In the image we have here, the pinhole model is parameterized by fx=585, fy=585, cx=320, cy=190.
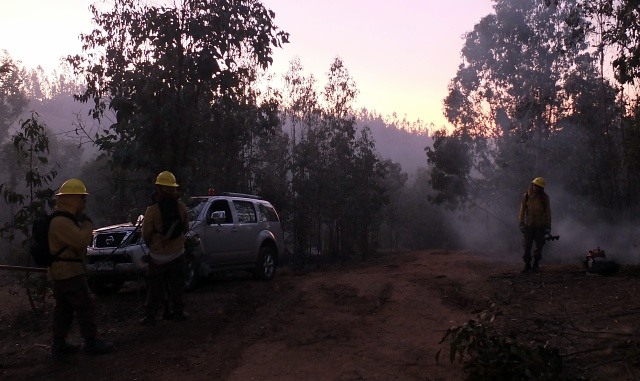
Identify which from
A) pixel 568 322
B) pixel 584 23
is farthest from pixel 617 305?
pixel 584 23

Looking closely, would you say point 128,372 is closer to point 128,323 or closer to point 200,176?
point 128,323

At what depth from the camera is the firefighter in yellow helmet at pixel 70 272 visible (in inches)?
260

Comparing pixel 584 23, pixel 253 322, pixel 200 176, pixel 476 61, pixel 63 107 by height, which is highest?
pixel 63 107

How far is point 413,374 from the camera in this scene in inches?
229

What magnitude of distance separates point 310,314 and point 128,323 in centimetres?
271

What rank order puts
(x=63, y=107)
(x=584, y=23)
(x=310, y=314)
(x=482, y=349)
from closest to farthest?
1. (x=482, y=349)
2. (x=310, y=314)
3. (x=584, y=23)
4. (x=63, y=107)

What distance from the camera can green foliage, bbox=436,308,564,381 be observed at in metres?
5.04

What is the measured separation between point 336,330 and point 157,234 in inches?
108

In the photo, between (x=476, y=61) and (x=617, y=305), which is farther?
(x=476, y=61)

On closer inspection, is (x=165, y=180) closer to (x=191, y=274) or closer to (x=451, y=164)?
(x=191, y=274)

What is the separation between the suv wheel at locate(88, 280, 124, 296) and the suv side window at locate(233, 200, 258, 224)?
9.48ft

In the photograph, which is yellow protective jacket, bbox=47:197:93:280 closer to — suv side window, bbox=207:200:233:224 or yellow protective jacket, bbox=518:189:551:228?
suv side window, bbox=207:200:233:224

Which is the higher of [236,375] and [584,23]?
[584,23]

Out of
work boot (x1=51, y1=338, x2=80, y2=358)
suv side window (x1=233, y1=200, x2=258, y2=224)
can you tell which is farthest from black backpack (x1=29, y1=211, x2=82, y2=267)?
suv side window (x1=233, y1=200, x2=258, y2=224)
